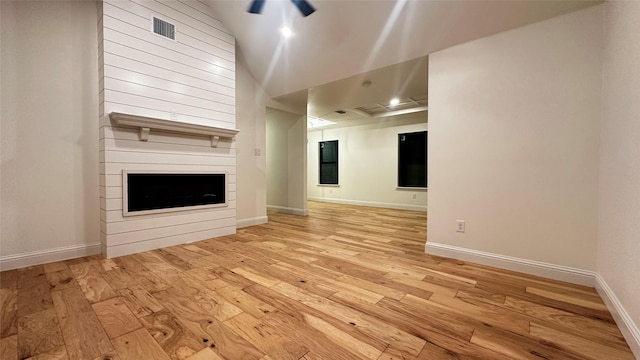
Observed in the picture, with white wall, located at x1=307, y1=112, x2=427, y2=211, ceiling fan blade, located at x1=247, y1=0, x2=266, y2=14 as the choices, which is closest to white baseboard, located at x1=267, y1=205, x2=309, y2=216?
white wall, located at x1=307, y1=112, x2=427, y2=211

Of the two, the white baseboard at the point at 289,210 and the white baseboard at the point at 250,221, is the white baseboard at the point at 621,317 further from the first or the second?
the white baseboard at the point at 289,210

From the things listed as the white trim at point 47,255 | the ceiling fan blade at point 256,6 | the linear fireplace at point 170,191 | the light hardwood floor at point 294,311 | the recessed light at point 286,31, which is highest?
the recessed light at point 286,31

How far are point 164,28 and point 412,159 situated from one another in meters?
5.57

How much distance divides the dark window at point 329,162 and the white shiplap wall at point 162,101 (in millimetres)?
4355

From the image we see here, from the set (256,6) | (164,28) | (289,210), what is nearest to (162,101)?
(164,28)

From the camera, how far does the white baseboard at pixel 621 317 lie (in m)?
1.23

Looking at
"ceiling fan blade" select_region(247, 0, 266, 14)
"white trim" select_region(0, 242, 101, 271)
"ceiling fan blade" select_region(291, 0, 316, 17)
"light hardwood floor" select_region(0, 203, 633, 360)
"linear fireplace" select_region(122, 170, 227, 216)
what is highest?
"ceiling fan blade" select_region(247, 0, 266, 14)

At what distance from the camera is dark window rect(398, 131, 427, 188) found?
6.10m

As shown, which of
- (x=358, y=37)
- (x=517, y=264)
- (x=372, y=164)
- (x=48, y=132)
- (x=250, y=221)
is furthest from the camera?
(x=372, y=164)

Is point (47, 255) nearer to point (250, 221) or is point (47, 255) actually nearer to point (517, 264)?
point (250, 221)

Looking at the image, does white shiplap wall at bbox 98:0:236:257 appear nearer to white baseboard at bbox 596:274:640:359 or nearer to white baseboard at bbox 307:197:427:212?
white baseboard at bbox 596:274:640:359

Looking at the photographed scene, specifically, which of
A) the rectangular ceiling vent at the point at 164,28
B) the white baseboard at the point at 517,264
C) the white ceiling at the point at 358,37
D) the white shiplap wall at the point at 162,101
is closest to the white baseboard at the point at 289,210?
the white shiplap wall at the point at 162,101

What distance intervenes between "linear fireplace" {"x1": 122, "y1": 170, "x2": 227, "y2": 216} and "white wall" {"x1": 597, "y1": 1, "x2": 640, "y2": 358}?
3914 millimetres

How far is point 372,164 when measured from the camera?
6898mm
